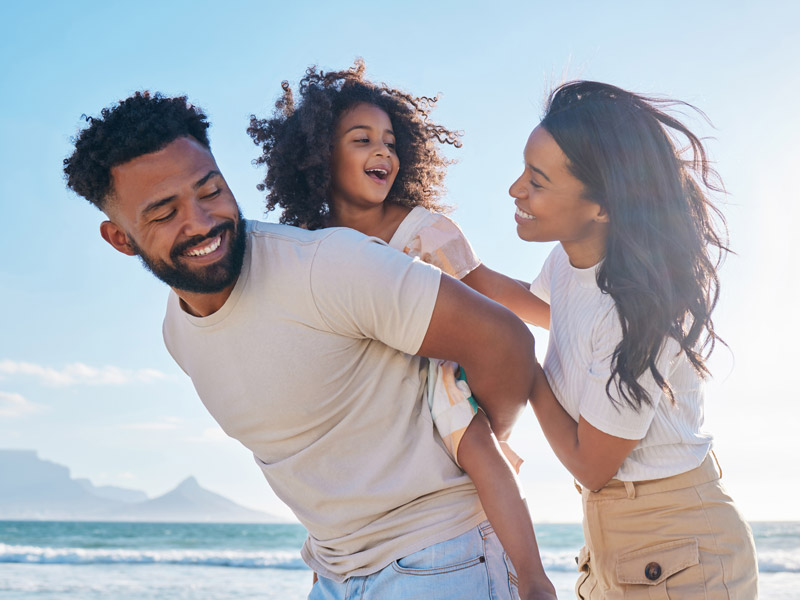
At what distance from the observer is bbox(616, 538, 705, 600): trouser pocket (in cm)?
238

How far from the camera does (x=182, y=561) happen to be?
721 inches

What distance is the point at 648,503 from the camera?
2.46 meters

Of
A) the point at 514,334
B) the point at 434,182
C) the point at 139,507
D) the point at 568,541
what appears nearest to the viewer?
the point at 514,334

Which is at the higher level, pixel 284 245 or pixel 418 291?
pixel 284 245

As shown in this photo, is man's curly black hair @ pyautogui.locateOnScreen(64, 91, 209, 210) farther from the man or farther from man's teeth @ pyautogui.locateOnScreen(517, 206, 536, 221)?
man's teeth @ pyautogui.locateOnScreen(517, 206, 536, 221)

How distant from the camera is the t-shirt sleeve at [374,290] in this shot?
218 cm

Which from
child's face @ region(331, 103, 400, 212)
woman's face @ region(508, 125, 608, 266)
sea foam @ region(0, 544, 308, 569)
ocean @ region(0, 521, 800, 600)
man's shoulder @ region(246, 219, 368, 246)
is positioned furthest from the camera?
sea foam @ region(0, 544, 308, 569)

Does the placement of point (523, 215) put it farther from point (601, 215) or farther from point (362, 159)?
point (362, 159)

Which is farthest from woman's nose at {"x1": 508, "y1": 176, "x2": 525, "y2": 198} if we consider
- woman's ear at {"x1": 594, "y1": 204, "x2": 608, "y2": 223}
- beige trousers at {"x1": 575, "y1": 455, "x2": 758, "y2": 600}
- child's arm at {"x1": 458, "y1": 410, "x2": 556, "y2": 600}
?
beige trousers at {"x1": 575, "y1": 455, "x2": 758, "y2": 600}

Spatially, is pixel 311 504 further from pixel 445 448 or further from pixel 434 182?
pixel 434 182

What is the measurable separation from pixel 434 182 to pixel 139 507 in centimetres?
5740

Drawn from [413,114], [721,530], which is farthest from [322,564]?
[413,114]

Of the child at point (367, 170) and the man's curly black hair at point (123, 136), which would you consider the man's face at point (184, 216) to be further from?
the child at point (367, 170)

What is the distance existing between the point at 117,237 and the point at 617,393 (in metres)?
1.67
